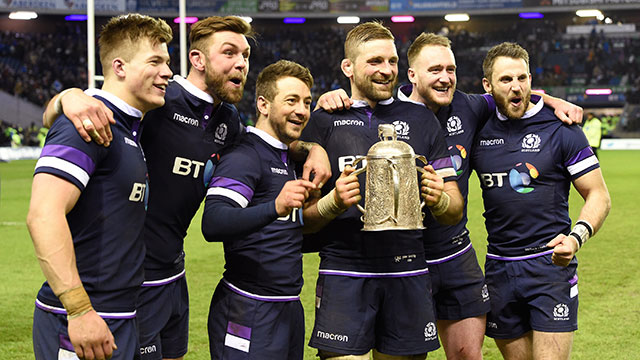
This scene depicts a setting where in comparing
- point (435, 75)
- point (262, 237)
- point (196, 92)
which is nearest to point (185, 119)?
point (196, 92)

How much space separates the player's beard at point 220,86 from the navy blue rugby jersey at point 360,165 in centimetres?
47

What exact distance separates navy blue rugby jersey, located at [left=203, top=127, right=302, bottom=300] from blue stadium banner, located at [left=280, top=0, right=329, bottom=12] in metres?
37.4

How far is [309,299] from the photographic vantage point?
323 inches

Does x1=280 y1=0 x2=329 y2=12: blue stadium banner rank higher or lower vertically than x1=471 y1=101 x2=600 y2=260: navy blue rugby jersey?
higher

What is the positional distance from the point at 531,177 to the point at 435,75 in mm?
859

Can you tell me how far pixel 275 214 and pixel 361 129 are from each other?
37.0 inches

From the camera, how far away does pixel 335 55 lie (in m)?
43.8

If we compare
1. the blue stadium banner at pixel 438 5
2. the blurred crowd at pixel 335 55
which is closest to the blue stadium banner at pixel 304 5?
the blurred crowd at pixel 335 55

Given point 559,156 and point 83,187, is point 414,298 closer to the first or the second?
point 559,156

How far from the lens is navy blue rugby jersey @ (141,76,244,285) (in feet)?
12.5

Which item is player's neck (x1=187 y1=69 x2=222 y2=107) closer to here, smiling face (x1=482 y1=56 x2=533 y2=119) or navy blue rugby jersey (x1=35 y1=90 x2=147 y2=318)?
navy blue rugby jersey (x1=35 y1=90 x2=147 y2=318)

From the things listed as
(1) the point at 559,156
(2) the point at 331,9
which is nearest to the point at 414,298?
(1) the point at 559,156

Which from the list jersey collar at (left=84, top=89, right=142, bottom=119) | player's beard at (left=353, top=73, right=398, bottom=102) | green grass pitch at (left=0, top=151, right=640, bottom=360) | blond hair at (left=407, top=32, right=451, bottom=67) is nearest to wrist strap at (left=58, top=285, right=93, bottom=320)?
jersey collar at (left=84, top=89, right=142, bottom=119)

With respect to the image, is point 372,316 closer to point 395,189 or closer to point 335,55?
point 395,189
